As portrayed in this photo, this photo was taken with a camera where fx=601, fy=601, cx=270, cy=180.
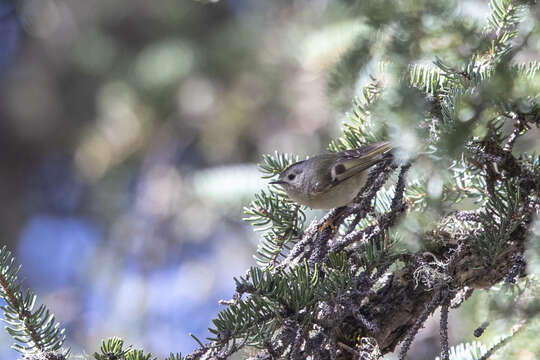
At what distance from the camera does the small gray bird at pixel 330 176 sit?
1957 mm

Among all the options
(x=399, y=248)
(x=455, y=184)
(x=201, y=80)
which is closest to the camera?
(x=399, y=248)

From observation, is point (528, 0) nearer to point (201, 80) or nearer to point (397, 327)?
point (397, 327)

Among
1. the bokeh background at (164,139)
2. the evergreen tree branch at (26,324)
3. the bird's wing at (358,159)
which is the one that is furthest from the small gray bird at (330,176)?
the bokeh background at (164,139)

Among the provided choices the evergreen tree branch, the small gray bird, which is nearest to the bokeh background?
the small gray bird

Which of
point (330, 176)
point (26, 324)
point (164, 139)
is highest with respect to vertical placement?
point (164, 139)

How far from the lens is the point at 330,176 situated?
2.37m

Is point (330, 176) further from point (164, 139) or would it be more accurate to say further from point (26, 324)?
point (164, 139)

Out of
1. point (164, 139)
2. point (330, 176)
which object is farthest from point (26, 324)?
point (164, 139)

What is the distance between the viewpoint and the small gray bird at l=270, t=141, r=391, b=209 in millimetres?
1957

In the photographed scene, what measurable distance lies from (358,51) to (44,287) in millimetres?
4789

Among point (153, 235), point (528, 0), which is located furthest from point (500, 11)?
point (153, 235)

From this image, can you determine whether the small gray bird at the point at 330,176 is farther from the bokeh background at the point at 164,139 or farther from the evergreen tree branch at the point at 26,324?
the bokeh background at the point at 164,139

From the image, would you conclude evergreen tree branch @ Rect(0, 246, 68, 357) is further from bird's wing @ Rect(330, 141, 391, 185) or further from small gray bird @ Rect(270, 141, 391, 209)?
bird's wing @ Rect(330, 141, 391, 185)

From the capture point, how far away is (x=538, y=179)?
4.76 feet
